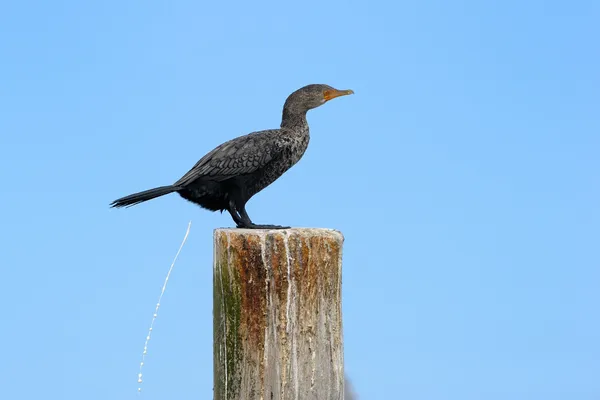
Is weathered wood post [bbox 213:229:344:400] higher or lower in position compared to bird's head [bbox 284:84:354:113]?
lower

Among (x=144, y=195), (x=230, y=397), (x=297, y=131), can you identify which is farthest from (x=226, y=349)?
(x=297, y=131)

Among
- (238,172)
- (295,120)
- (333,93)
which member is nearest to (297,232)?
(238,172)

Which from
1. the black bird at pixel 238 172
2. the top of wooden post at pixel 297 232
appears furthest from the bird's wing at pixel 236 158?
the top of wooden post at pixel 297 232

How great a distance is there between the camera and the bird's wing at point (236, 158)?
5.96m

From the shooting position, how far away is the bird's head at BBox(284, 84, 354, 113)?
6.52 metres

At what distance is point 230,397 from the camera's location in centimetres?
454

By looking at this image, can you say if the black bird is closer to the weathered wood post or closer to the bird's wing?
the bird's wing

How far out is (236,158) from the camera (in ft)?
19.7

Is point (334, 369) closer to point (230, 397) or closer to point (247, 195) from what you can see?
point (230, 397)

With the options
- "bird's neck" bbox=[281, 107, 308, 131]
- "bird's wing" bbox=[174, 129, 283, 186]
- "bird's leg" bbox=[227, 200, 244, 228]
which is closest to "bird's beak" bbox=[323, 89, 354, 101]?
"bird's neck" bbox=[281, 107, 308, 131]

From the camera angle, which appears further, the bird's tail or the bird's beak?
the bird's beak

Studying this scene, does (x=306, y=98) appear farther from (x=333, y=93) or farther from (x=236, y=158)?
(x=236, y=158)

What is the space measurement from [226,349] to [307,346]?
1.61 feet

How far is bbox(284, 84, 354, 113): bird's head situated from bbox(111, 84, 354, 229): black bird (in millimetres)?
182
